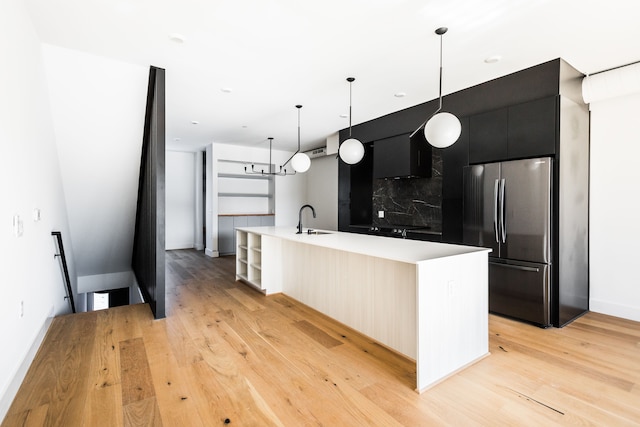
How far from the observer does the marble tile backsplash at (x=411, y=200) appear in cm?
502

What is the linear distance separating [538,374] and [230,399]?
7.16ft

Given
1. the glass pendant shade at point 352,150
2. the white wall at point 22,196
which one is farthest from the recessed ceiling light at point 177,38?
the glass pendant shade at point 352,150

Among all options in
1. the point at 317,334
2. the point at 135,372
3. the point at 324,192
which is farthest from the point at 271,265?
the point at 324,192

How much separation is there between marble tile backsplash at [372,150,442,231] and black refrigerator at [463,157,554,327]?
1.19 m

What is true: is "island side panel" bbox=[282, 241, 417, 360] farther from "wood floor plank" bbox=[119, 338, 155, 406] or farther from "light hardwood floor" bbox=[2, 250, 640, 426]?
"wood floor plank" bbox=[119, 338, 155, 406]

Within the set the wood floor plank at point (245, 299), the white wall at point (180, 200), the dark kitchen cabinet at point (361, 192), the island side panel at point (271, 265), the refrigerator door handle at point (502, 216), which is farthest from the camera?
the white wall at point (180, 200)

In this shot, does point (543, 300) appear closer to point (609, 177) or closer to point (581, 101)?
point (609, 177)

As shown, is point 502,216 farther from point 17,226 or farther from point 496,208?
point 17,226

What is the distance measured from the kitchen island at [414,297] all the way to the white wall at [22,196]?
226 centimetres

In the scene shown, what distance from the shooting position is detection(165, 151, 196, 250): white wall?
8148 mm

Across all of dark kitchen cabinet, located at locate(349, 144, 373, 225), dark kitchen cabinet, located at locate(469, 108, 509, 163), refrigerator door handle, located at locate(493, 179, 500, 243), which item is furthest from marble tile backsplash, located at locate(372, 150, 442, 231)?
refrigerator door handle, located at locate(493, 179, 500, 243)

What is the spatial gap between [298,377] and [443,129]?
86.7 inches

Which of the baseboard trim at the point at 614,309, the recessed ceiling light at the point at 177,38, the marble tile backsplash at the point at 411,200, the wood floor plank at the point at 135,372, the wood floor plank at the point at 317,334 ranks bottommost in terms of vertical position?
the wood floor plank at the point at 135,372

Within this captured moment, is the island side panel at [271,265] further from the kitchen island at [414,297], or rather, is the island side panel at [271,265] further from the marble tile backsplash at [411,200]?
the marble tile backsplash at [411,200]
